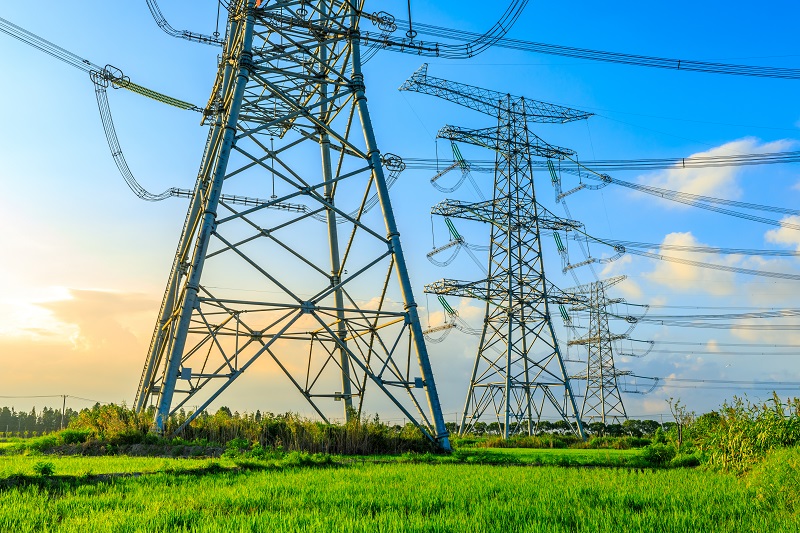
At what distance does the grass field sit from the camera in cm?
700

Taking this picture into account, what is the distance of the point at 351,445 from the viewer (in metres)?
17.4

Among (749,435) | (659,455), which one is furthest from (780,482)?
Answer: (659,455)

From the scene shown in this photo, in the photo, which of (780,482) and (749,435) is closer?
(780,482)

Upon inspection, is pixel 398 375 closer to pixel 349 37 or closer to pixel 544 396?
pixel 349 37

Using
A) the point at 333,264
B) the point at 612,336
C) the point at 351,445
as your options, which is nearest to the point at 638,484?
the point at 351,445

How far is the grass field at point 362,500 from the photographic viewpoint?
23.0 ft

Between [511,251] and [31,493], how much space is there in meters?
31.3

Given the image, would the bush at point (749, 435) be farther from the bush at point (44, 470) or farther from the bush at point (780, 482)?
the bush at point (44, 470)

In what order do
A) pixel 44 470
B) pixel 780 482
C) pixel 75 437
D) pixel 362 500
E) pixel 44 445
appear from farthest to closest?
pixel 44 445
pixel 75 437
pixel 44 470
pixel 780 482
pixel 362 500

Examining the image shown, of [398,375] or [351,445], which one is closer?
[351,445]

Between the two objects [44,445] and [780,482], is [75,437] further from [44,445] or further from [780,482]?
[780,482]

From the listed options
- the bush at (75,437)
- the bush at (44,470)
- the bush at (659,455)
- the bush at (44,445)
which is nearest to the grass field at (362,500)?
the bush at (44,470)

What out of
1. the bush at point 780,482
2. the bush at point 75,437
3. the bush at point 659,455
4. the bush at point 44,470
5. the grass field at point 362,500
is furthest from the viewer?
the bush at point 659,455

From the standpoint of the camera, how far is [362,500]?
8.57 m
